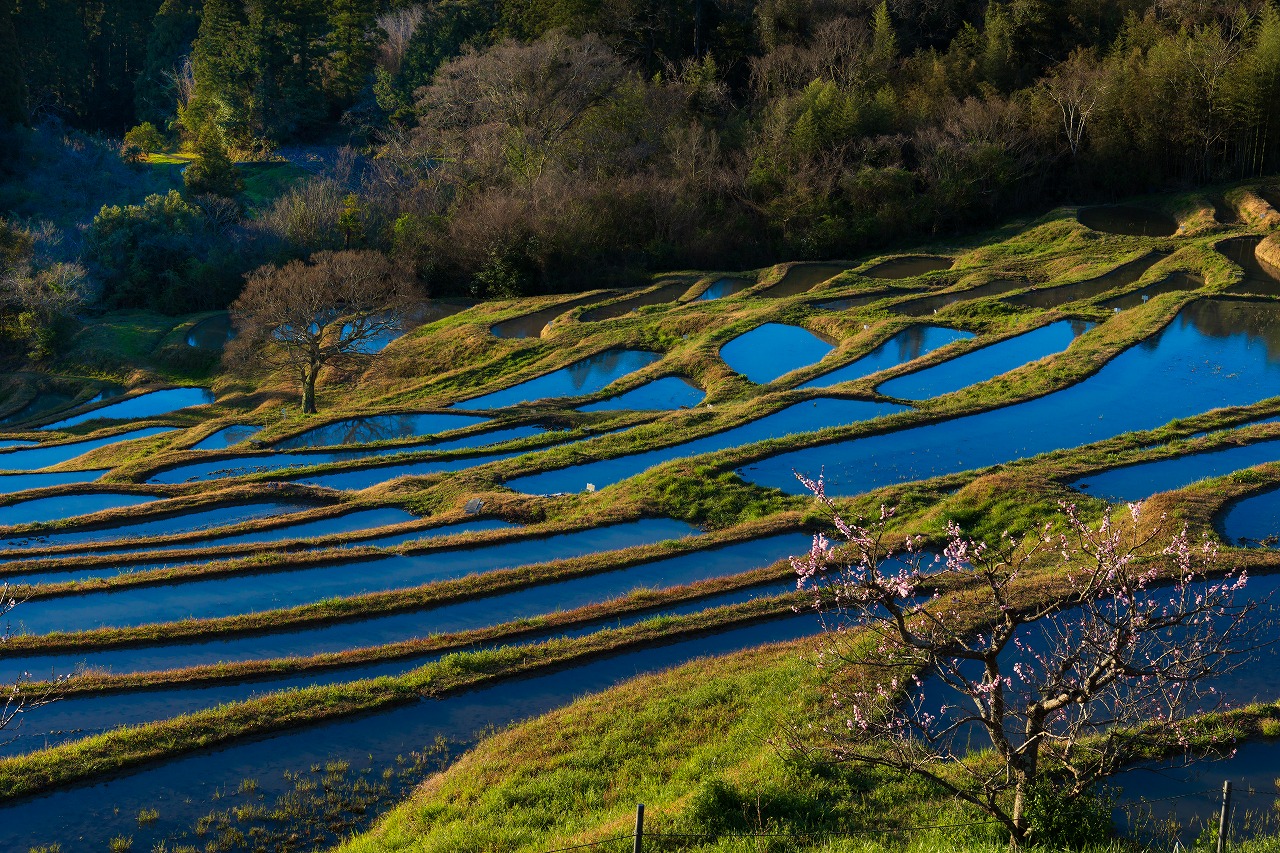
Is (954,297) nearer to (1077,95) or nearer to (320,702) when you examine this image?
(1077,95)

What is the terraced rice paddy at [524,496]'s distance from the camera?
655 inches

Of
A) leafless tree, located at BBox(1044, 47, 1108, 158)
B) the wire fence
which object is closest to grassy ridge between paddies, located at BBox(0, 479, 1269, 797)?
the wire fence

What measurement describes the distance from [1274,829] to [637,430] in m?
22.6

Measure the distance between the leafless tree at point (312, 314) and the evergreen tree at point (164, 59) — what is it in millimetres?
58767

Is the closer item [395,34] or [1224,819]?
[1224,819]

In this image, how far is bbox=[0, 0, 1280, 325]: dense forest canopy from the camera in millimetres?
62656

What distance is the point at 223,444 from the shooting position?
130 feet

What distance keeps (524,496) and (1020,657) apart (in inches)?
573

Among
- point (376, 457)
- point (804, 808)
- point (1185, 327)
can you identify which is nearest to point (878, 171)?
point (1185, 327)

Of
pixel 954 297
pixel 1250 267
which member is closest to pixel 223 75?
pixel 954 297

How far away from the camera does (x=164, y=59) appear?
99875 mm

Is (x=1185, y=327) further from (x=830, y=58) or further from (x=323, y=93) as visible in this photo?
(x=323, y=93)

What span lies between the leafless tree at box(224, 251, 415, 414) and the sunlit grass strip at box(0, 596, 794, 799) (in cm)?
2827

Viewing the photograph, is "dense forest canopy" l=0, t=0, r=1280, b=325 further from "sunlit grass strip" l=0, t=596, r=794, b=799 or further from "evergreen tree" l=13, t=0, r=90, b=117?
"sunlit grass strip" l=0, t=596, r=794, b=799
